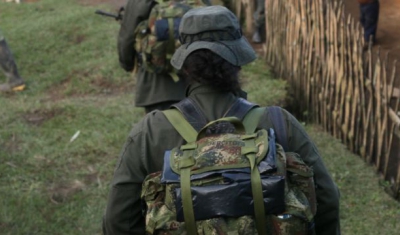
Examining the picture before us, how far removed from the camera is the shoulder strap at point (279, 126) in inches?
91.1

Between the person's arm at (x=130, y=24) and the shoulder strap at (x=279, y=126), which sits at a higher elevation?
the shoulder strap at (x=279, y=126)

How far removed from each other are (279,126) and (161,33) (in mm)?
2069

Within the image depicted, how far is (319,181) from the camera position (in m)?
2.43

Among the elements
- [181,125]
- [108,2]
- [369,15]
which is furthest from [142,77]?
[108,2]

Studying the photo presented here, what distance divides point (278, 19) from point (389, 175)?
9.30 feet

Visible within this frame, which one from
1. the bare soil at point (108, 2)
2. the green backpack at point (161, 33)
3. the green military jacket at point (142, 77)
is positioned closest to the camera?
the green backpack at point (161, 33)

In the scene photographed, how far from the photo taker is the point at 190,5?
14.4 ft

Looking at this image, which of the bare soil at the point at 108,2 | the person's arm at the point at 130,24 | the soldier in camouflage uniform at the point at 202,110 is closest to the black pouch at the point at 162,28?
the person's arm at the point at 130,24

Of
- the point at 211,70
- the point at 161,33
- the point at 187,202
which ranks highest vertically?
the point at 211,70

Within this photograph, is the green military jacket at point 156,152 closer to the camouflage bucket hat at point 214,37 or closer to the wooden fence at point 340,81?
the camouflage bucket hat at point 214,37

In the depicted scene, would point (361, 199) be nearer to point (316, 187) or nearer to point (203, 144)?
point (316, 187)

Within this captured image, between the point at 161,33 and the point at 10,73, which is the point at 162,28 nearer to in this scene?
the point at 161,33

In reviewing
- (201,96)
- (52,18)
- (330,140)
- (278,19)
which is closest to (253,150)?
(201,96)

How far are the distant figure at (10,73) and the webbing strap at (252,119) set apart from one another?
6.30 metres
